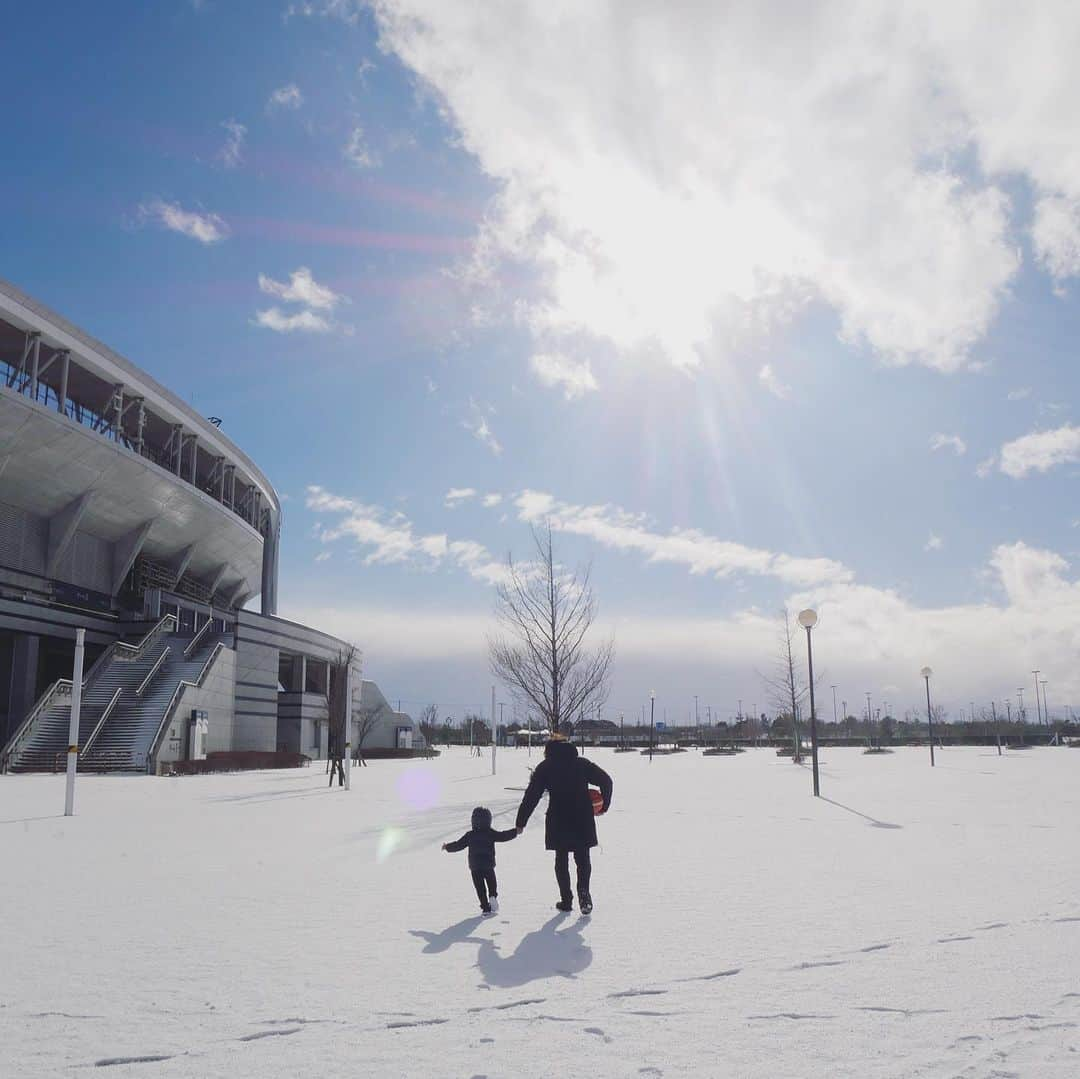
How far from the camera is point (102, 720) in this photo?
33250 millimetres

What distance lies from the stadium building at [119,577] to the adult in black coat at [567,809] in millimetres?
27436

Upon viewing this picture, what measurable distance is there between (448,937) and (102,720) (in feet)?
102

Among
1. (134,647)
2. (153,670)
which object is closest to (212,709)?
(153,670)

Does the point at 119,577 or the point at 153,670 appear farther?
the point at 119,577

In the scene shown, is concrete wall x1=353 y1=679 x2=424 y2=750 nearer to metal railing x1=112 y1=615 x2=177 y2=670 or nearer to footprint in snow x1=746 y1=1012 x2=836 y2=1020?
metal railing x1=112 y1=615 x2=177 y2=670

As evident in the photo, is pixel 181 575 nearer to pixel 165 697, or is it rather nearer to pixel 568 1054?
pixel 165 697

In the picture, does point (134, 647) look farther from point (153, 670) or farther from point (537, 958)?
point (537, 958)

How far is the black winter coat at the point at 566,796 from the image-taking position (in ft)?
24.6

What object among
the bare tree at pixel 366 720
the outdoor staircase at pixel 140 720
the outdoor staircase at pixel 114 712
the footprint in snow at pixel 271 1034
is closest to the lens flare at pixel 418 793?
the outdoor staircase at pixel 140 720

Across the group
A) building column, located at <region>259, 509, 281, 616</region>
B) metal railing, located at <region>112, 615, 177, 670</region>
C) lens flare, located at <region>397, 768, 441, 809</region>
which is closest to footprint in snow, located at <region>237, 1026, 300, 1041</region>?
lens flare, located at <region>397, 768, 441, 809</region>

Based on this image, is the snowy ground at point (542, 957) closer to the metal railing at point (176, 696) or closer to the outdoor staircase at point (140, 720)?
the metal railing at point (176, 696)

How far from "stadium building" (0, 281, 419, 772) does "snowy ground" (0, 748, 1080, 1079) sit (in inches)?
927

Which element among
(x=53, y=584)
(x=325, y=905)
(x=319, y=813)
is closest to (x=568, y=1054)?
(x=325, y=905)

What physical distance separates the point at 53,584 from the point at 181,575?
35.7ft
